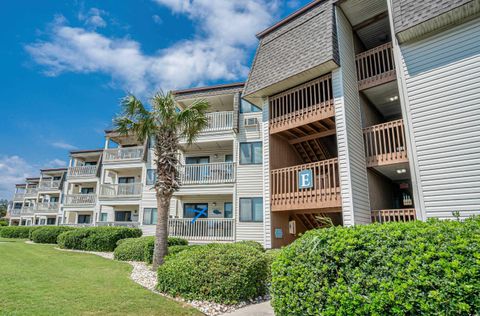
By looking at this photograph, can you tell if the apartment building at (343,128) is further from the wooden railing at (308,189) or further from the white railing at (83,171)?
the white railing at (83,171)

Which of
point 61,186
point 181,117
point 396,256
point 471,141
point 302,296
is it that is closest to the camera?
point 396,256

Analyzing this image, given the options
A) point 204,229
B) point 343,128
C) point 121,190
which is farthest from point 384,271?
point 121,190

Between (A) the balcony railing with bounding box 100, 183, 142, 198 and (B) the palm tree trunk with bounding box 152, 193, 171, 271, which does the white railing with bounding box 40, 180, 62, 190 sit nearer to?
(A) the balcony railing with bounding box 100, 183, 142, 198

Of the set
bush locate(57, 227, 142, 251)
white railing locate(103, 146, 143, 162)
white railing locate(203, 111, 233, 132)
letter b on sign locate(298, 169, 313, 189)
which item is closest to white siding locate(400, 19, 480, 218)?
letter b on sign locate(298, 169, 313, 189)

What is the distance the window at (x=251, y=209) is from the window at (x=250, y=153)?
2.52m

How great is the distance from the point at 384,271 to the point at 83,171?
107ft

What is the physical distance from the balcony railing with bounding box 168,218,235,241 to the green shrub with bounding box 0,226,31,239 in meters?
19.6

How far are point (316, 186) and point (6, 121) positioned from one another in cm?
4714

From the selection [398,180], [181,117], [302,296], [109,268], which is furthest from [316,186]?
[109,268]

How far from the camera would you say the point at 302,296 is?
4.45 metres

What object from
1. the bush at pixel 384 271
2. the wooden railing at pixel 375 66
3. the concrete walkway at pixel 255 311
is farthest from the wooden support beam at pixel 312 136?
the bush at pixel 384 271

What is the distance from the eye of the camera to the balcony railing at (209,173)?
1845cm

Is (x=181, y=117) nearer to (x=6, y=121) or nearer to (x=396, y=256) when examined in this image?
(x=396, y=256)

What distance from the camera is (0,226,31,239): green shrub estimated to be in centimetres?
2772
